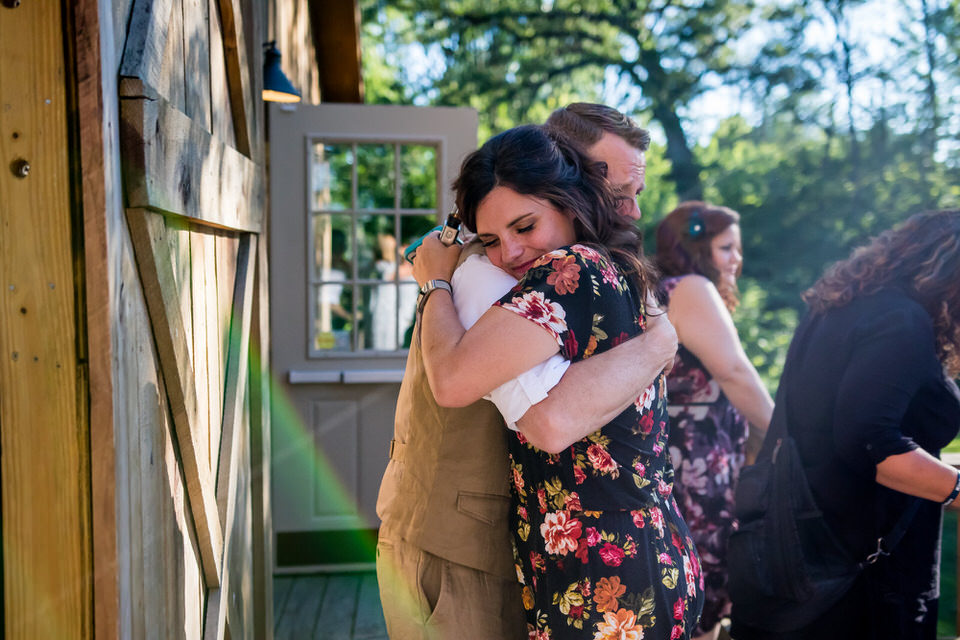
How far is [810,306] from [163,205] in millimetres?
1844

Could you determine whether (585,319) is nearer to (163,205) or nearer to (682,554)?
(682,554)

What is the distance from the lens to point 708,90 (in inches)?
584

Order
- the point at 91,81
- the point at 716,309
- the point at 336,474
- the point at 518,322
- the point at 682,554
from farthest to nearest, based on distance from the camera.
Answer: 1. the point at 336,474
2. the point at 716,309
3. the point at 682,554
4. the point at 518,322
5. the point at 91,81

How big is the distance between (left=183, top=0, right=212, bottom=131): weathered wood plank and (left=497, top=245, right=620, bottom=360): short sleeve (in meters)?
0.85

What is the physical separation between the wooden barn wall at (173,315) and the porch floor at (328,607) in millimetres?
1352

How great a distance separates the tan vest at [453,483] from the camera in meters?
1.53

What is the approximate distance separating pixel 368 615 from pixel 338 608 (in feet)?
0.63

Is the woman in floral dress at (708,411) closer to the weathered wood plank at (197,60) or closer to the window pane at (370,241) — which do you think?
the weathered wood plank at (197,60)

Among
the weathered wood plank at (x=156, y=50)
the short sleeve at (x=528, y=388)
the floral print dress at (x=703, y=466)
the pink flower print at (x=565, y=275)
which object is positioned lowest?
the floral print dress at (x=703, y=466)

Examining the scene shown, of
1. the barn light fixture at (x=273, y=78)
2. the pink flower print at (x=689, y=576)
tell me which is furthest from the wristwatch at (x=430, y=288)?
the barn light fixture at (x=273, y=78)

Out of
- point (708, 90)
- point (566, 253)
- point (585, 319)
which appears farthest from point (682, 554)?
point (708, 90)

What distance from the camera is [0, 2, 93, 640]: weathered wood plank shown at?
1.10m

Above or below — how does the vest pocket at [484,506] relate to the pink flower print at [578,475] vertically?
below

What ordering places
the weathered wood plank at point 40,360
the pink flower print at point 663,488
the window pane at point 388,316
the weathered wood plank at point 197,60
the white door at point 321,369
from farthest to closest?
1. the window pane at point 388,316
2. the white door at point 321,369
3. the weathered wood plank at point 197,60
4. the pink flower print at point 663,488
5. the weathered wood plank at point 40,360
